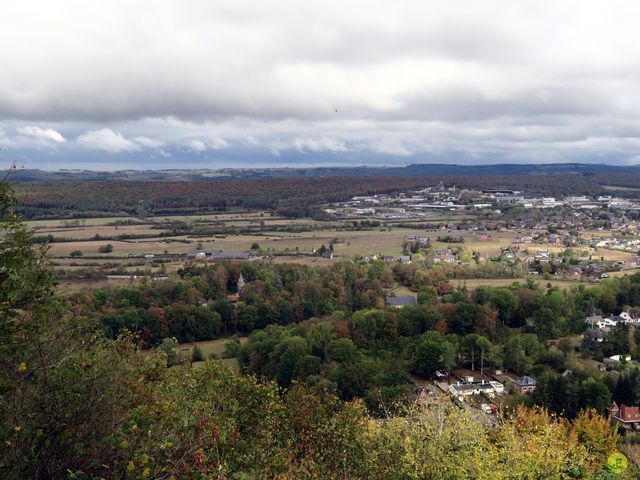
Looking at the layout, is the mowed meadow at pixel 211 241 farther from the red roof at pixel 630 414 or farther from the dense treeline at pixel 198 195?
the red roof at pixel 630 414

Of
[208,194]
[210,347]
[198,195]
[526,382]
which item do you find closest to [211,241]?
[210,347]

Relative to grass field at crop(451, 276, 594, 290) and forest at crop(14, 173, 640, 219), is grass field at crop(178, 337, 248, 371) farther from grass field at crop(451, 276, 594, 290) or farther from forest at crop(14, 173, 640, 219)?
forest at crop(14, 173, 640, 219)

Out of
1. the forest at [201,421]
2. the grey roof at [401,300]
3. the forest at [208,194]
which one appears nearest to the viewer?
the forest at [201,421]

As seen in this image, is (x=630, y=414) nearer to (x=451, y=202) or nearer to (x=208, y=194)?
(x=208, y=194)

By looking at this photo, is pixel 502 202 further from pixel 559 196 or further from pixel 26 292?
pixel 26 292

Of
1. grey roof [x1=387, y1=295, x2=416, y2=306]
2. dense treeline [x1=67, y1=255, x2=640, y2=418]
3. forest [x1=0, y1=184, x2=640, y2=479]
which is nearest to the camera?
forest [x1=0, y1=184, x2=640, y2=479]

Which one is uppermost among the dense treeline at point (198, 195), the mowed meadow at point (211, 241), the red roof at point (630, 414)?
the dense treeline at point (198, 195)

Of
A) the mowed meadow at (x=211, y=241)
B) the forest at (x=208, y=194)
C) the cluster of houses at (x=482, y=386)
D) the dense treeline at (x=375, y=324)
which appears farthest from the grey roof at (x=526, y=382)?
the forest at (x=208, y=194)

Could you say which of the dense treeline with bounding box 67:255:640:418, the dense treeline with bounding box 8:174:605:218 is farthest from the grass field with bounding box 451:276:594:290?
the dense treeline with bounding box 8:174:605:218

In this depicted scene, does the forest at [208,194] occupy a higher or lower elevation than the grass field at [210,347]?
higher

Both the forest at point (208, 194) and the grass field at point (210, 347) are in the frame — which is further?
the forest at point (208, 194)

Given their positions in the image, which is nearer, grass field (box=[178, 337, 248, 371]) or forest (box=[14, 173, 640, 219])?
grass field (box=[178, 337, 248, 371])
